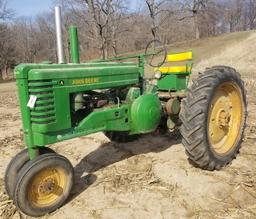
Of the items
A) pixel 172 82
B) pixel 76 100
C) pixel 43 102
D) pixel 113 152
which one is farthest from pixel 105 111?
pixel 172 82

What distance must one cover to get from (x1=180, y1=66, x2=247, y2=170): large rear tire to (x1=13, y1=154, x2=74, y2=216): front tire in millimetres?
1447

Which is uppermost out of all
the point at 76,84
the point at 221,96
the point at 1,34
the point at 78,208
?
the point at 1,34

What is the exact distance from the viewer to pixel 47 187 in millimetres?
3580

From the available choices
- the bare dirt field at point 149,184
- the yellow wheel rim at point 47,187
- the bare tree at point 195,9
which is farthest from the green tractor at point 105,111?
the bare tree at point 195,9

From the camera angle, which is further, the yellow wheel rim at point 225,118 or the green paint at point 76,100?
the yellow wheel rim at point 225,118

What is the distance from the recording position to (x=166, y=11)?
3547 cm

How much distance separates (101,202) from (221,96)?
210cm

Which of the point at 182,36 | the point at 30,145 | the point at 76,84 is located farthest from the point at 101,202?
the point at 182,36

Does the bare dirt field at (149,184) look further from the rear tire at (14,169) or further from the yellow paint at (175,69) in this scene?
the yellow paint at (175,69)

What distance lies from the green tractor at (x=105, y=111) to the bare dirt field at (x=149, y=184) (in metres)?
0.22

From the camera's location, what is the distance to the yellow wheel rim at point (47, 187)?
11.5ft

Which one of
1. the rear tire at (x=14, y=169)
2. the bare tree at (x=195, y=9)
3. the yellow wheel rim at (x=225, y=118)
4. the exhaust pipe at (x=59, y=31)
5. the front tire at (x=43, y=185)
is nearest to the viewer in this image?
the front tire at (x=43, y=185)

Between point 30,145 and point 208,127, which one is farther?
point 208,127

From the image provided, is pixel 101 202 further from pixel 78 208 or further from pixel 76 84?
pixel 76 84
